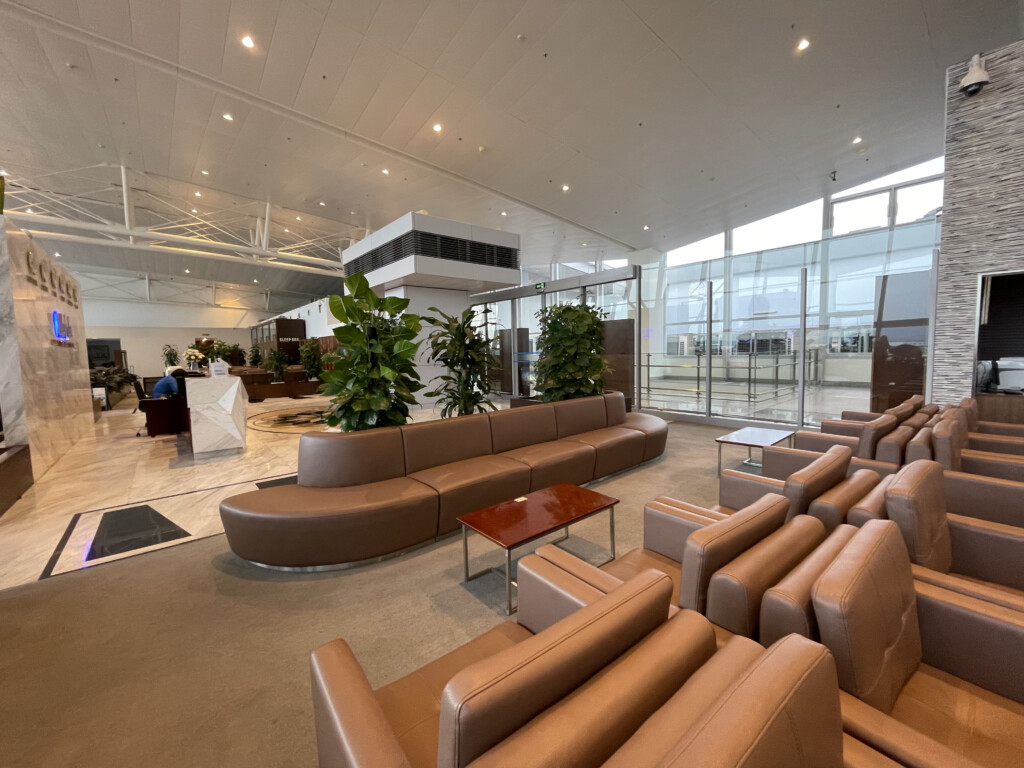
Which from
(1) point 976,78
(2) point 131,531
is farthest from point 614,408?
(2) point 131,531

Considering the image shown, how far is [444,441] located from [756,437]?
348 cm

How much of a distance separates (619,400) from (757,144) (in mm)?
6626

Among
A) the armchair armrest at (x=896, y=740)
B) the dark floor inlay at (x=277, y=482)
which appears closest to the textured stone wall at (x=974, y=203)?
the armchair armrest at (x=896, y=740)

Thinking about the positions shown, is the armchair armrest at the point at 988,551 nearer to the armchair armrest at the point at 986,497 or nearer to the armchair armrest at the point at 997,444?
the armchair armrest at the point at 986,497

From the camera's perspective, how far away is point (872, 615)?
1098 mm

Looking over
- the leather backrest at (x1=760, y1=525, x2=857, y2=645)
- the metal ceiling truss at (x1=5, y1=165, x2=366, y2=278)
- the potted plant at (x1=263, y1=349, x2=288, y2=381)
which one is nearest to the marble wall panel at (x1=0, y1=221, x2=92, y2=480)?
the metal ceiling truss at (x1=5, y1=165, x2=366, y2=278)

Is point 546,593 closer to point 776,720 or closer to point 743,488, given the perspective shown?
point 776,720

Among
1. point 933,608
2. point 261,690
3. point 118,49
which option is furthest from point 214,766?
point 118,49

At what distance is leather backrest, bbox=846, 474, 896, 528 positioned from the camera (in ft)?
5.27

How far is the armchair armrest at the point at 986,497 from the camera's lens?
2.12 m

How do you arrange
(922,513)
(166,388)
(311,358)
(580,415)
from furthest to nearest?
(311,358) < (166,388) < (580,415) < (922,513)

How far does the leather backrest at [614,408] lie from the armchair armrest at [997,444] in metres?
3.09

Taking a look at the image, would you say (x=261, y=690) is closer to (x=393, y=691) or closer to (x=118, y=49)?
(x=393, y=691)

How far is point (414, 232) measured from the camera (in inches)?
326
